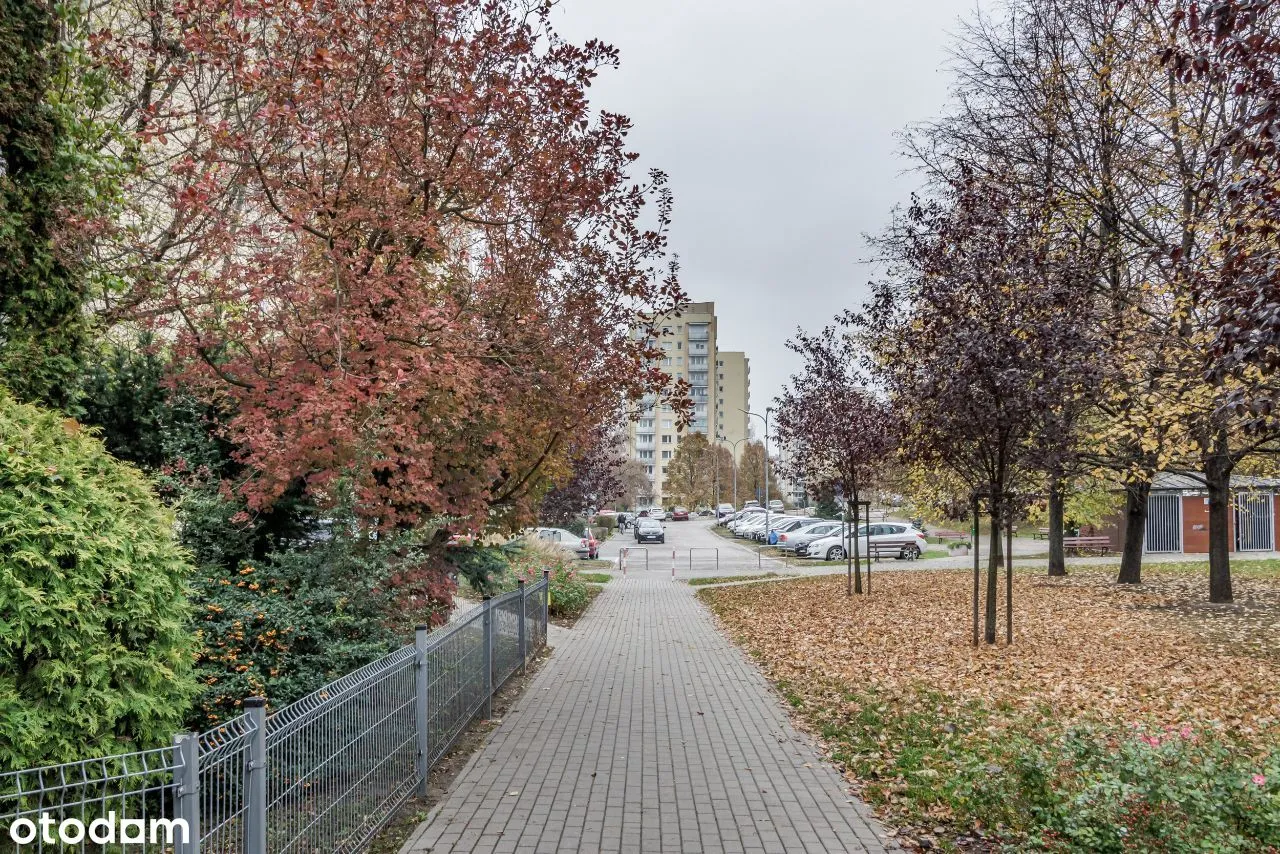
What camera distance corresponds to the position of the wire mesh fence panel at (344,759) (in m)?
4.21

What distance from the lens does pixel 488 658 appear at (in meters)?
8.90

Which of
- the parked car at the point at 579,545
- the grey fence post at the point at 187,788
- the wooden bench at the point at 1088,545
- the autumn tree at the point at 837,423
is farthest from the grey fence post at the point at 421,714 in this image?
the wooden bench at the point at 1088,545

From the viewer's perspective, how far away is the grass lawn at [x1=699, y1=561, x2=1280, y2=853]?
186 inches

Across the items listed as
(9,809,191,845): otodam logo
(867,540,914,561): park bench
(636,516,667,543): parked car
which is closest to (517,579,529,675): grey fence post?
(9,809,191,845): otodam logo

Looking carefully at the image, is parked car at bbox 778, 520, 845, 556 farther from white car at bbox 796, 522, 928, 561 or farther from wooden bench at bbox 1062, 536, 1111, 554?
wooden bench at bbox 1062, 536, 1111, 554

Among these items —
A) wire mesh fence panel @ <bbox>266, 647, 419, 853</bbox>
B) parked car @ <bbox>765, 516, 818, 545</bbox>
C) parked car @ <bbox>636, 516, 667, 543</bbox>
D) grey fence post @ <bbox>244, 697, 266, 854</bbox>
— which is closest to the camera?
grey fence post @ <bbox>244, 697, 266, 854</bbox>

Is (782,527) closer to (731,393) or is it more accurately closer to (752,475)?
(752,475)

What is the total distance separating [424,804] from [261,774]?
2498 millimetres

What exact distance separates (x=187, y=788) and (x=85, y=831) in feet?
2.68

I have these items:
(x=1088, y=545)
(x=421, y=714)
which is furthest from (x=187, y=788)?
(x=1088, y=545)

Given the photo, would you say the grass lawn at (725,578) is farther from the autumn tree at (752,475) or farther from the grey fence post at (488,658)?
the autumn tree at (752,475)

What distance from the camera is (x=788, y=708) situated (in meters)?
9.30

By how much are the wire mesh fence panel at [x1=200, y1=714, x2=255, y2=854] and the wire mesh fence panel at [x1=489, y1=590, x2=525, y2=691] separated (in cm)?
492

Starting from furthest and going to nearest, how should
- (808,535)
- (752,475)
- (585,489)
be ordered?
(752,475) < (808,535) < (585,489)
